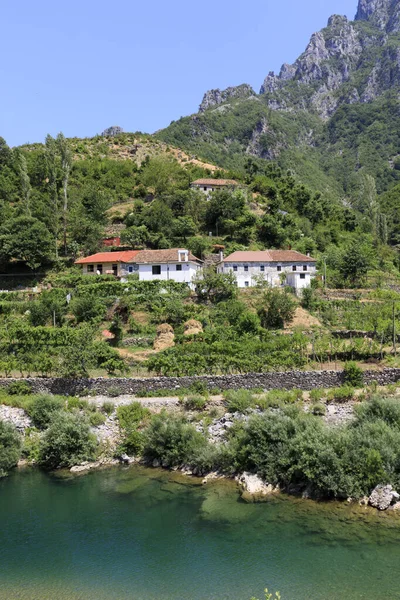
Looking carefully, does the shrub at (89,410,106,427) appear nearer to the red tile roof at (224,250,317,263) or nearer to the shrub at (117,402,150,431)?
the shrub at (117,402,150,431)

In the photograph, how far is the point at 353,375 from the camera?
32.3m

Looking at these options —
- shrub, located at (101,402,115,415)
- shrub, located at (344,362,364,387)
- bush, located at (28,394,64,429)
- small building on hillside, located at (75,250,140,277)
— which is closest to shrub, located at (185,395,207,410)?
shrub, located at (101,402,115,415)

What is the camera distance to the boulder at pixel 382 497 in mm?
19938

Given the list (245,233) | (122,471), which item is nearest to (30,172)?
(245,233)

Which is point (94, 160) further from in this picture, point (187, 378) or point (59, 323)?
point (187, 378)

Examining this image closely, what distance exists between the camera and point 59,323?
4388 cm

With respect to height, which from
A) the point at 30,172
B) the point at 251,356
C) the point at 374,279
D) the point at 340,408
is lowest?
the point at 340,408

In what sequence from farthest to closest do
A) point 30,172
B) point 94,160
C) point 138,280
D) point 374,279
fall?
point 94,160
point 30,172
point 374,279
point 138,280

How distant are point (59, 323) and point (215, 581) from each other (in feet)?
104

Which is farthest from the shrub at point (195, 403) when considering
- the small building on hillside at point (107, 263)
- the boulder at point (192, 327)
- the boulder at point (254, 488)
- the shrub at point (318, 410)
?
the small building on hillside at point (107, 263)

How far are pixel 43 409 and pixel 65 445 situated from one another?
3934mm

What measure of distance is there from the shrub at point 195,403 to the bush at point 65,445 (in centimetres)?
653

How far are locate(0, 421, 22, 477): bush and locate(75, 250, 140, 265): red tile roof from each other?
29066 millimetres

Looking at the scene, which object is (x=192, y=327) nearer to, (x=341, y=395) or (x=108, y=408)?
(x=108, y=408)
